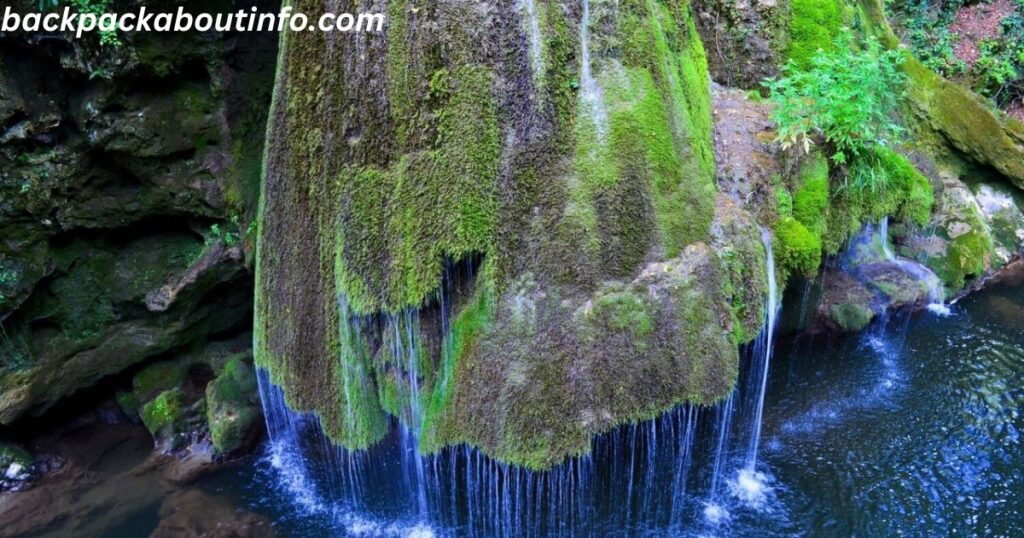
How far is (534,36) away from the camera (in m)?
4.41

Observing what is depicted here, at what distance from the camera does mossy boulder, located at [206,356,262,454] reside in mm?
6719

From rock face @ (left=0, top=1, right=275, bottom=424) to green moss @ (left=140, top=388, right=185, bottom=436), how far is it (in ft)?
1.84

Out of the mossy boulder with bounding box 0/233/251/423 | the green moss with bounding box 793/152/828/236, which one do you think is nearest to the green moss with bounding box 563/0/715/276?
the green moss with bounding box 793/152/828/236

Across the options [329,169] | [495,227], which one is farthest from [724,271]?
[329,169]

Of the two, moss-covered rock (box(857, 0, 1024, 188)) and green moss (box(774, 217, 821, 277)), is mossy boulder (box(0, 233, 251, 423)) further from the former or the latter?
moss-covered rock (box(857, 0, 1024, 188))

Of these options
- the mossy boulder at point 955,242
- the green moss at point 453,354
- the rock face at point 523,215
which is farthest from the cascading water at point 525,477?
the mossy boulder at point 955,242

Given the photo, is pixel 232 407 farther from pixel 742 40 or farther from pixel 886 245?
pixel 886 245

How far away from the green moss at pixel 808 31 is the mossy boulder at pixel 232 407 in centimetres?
699

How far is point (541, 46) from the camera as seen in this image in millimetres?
4430

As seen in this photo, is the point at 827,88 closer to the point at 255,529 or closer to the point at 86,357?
the point at 255,529

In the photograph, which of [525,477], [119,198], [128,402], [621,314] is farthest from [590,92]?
[128,402]

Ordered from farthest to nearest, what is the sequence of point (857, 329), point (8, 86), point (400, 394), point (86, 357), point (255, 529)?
point (857, 329) < point (86, 357) < point (255, 529) < point (8, 86) < point (400, 394)

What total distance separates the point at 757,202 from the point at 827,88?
1.31 m

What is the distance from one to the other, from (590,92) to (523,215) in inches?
40.3
